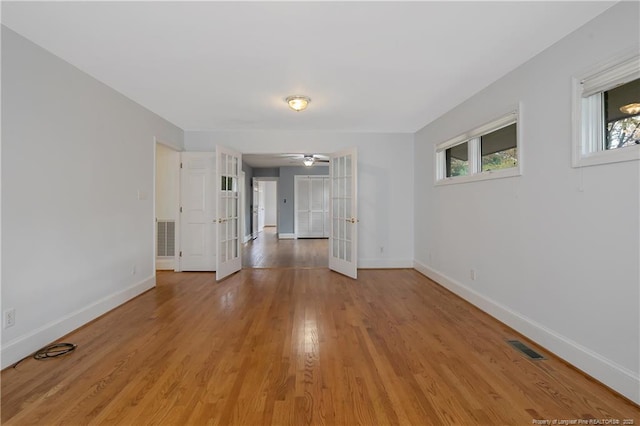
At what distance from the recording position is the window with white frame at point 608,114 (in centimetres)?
191

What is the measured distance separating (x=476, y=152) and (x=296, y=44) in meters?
2.49

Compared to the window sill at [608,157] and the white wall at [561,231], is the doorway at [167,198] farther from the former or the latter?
the window sill at [608,157]

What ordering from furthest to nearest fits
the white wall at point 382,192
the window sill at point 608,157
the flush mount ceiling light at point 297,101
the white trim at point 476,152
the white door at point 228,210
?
the white wall at point 382,192 < the white door at point 228,210 < the flush mount ceiling light at point 297,101 < the white trim at point 476,152 < the window sill at point 608,157

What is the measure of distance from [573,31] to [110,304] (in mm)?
4959

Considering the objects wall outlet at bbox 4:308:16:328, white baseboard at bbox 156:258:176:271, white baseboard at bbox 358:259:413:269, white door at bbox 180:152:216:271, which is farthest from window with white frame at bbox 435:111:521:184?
white baseboard at bbox 156:258:176:271

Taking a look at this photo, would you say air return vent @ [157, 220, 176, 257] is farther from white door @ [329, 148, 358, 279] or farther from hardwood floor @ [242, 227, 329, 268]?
white door @ [329, 148, 358, 279]

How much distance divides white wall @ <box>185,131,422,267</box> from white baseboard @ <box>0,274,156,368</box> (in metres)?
3.19

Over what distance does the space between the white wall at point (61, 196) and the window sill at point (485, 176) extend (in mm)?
4133

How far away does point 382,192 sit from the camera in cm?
557

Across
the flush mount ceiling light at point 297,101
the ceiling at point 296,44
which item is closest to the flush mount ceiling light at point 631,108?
the ceiling at point 296,44

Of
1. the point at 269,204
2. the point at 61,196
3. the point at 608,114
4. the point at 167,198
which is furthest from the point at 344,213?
the point at 269,204

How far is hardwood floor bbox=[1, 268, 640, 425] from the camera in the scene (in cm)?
172

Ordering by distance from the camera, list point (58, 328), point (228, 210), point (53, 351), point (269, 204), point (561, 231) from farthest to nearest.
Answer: point (269, 204) → point (228, 210) → point (58, 328) → point (53, 351) → point (561, 231)

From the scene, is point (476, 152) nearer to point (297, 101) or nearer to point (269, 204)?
point (297, 101)
